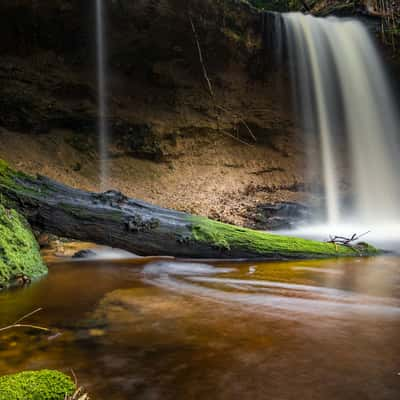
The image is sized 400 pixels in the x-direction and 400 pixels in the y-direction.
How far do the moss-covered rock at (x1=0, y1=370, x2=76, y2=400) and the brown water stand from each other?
0.79ft

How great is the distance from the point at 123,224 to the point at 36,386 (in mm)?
3275

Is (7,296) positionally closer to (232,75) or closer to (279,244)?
(279,244)

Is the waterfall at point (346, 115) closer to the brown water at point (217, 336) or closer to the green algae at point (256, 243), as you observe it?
the green algae at point (256, 243)

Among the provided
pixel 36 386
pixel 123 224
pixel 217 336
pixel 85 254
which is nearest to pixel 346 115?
pixel 85 254

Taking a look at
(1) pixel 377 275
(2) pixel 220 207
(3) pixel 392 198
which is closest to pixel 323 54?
(3) pixel 392 198

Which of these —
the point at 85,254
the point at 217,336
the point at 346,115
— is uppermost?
the point at 346,115

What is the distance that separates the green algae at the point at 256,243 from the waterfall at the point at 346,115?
21.7 ft

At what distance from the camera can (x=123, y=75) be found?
1217 cm

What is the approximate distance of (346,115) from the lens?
12461 millimetres

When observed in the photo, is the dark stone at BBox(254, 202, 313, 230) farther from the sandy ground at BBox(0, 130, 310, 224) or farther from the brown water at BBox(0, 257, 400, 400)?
the brown water at BBox(0, 257, 400, 400)

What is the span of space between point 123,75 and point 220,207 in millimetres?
5754

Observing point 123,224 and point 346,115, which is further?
point 346,115

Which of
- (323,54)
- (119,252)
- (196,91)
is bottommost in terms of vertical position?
(119,252)

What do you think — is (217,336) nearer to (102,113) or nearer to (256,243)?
(256,243)
